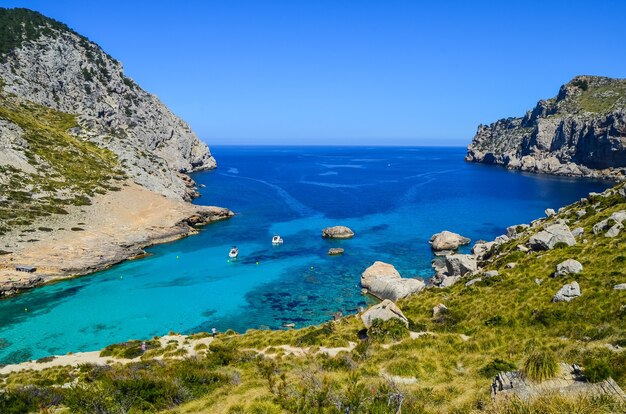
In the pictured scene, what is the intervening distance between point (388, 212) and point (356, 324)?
68868 mm

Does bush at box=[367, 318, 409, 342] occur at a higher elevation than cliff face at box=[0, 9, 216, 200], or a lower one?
lower

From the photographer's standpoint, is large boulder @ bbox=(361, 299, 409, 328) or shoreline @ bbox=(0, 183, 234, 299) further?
shoreline @ bbox=(0, 183, 234, 299)

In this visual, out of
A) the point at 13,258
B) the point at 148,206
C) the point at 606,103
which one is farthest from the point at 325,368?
the point at 606,103

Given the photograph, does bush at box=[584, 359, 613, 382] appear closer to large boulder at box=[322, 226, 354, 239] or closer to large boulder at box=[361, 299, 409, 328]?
large boulder at box=[361, 299, 409, 328]

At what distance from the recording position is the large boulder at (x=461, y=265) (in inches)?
1633

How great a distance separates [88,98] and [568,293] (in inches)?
5516

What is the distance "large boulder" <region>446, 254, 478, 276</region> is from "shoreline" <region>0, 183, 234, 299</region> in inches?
1785

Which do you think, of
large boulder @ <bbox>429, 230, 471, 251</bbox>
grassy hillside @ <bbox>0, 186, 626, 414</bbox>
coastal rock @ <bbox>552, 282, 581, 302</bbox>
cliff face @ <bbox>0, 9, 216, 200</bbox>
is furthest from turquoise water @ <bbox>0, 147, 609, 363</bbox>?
coastal rock @ <bbox>552, 282, 581, 302</bbox>

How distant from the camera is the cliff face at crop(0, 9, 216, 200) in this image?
102 metres

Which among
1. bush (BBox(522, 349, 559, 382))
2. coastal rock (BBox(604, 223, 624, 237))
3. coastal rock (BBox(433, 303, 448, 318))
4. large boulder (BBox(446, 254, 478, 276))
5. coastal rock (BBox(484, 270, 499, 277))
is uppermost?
coastal rock (BBox(604, 223, 624, 237))

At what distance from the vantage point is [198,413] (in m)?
15.1

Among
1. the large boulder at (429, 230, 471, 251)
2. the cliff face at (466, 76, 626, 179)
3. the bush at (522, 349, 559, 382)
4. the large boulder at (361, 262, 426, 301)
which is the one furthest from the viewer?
the cliff face at (466, 76, 626, 179)

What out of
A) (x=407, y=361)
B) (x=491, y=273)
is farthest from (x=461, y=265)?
(x=407, y=361)

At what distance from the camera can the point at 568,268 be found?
91.3 ft
